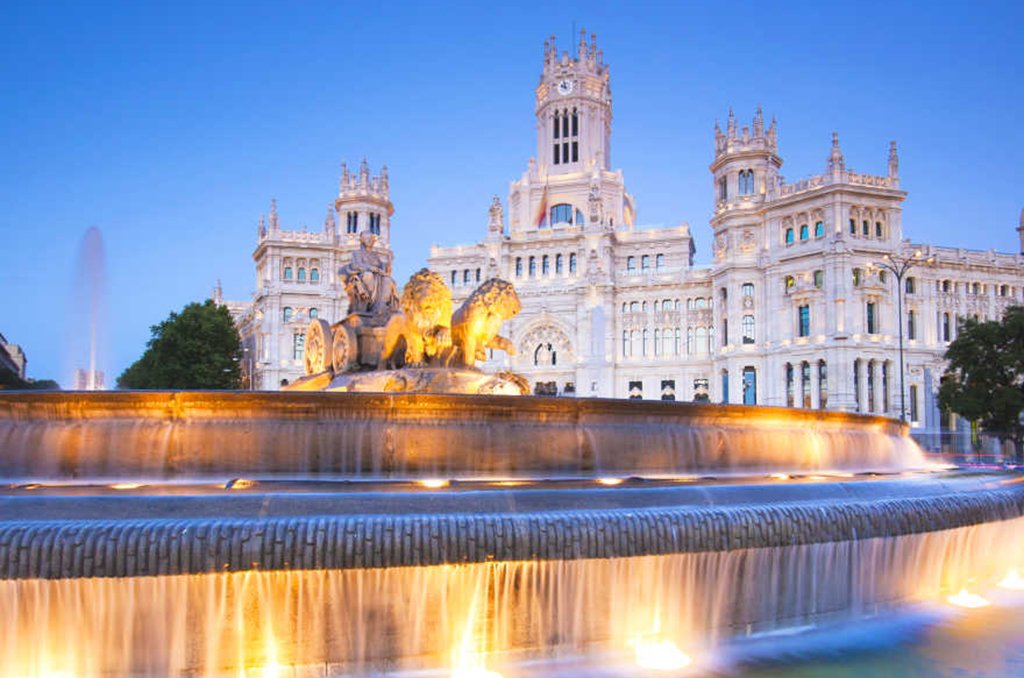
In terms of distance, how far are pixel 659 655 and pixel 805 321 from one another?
55327 mm

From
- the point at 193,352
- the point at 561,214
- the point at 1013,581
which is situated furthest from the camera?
the point at 561,214

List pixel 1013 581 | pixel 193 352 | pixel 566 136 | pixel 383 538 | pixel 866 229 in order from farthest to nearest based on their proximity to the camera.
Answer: pixel 566 136 → pixel 866 229 → pixel 193 352 → pixel 1013 581 → pixel 383 538

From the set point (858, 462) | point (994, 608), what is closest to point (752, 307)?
point (858, 462)

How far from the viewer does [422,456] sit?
9.10 metres

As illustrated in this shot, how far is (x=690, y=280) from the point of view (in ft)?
224

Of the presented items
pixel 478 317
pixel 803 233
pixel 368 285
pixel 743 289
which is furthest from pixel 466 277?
pixel 478 317

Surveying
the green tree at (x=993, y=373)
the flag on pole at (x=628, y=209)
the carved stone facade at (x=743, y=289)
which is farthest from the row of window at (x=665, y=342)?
the green tree at (x=993, y=373)

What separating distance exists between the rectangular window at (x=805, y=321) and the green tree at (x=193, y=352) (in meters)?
41.6

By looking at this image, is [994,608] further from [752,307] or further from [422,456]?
[752,307]

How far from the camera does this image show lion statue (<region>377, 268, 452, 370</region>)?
12.4 meters

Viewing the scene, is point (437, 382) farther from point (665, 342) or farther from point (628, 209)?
point (628, 209)

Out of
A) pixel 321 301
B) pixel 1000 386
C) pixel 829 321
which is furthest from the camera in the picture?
pixel 321 301

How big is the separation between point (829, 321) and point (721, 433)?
48.8 metres

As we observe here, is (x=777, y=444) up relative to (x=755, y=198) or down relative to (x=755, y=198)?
down
